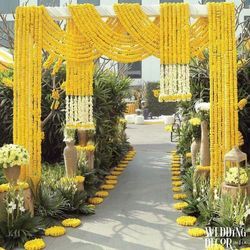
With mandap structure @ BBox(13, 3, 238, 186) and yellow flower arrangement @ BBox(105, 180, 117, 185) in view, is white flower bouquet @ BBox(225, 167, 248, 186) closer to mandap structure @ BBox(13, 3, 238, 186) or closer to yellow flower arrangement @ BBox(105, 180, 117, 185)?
mandap structure @ BBox(13, 3, 238, 186)

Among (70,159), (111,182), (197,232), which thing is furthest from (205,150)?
(111,182)

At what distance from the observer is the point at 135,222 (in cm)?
627

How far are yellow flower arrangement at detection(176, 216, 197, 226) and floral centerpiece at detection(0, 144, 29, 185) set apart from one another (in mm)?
2446

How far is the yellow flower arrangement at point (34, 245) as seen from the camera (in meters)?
5.13

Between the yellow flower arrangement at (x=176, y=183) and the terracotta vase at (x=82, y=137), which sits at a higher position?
the terracotta vase at (x=82, y=137)

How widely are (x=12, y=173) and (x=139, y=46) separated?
2677 millimetres

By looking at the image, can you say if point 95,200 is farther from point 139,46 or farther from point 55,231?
point 139,46

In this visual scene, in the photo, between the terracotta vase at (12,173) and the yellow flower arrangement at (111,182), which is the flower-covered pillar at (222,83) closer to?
the terracotta vase at (12,173)

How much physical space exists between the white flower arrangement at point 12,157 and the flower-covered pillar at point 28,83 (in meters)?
0.57

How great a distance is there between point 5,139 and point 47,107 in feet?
4.14

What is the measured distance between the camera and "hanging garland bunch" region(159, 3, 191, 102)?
6078mm

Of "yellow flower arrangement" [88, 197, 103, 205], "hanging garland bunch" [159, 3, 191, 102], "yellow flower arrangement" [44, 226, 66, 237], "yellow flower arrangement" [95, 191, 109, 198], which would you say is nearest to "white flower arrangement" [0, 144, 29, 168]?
"yellow flower arrangement" [44, 226, 66, 237]

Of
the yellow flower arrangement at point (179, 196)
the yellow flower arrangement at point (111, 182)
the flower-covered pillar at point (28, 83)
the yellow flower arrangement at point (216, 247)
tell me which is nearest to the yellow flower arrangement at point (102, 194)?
the yellow flower arrangement at point (111, 182)

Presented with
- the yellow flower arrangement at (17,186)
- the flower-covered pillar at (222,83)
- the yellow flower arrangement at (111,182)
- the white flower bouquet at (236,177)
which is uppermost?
the flower-covered pillar at (222,83)
